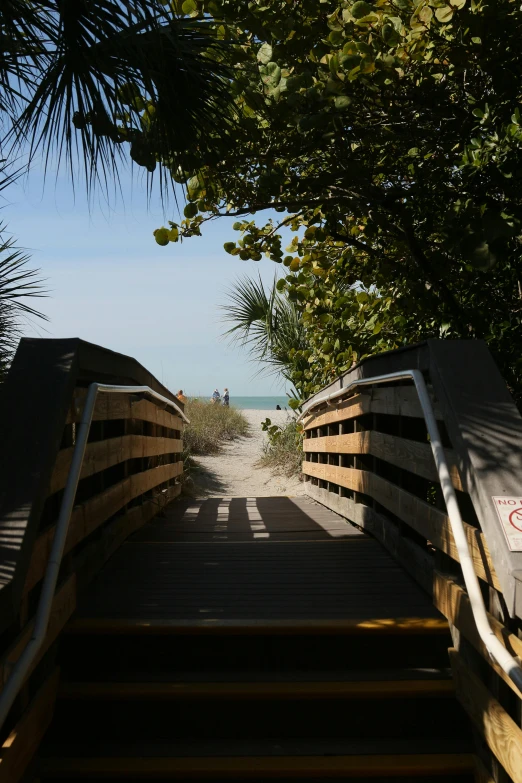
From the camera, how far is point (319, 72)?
15.5ft

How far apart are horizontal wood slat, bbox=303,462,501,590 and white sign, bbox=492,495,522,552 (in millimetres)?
161

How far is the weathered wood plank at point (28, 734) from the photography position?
2.17 metres

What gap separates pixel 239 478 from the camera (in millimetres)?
14117

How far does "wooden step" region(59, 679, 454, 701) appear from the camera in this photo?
2.72 metres

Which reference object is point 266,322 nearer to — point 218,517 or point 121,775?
point 218,517

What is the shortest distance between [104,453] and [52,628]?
1.20 meters

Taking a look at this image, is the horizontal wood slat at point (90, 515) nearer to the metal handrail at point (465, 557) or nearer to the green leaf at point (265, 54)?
the metal handrail at point (465, 557)

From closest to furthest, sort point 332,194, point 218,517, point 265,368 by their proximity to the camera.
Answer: point 332,194
point 218,517
point 265,368

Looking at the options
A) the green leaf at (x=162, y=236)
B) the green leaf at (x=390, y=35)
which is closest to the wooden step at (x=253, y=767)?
the green leaf at (x=390, y=35)

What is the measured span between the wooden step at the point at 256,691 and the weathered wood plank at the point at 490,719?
9 cm

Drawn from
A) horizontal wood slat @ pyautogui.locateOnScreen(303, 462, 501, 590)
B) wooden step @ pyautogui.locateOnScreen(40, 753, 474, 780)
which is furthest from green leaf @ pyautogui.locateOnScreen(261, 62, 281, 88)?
wooden step @ pyautogui.locateOnScreen(40, 753, 474, 780)

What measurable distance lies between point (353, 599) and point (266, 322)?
7822mm

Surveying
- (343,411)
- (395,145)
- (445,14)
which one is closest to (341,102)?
(445,14)

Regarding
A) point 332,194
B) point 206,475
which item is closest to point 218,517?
point 332,194
